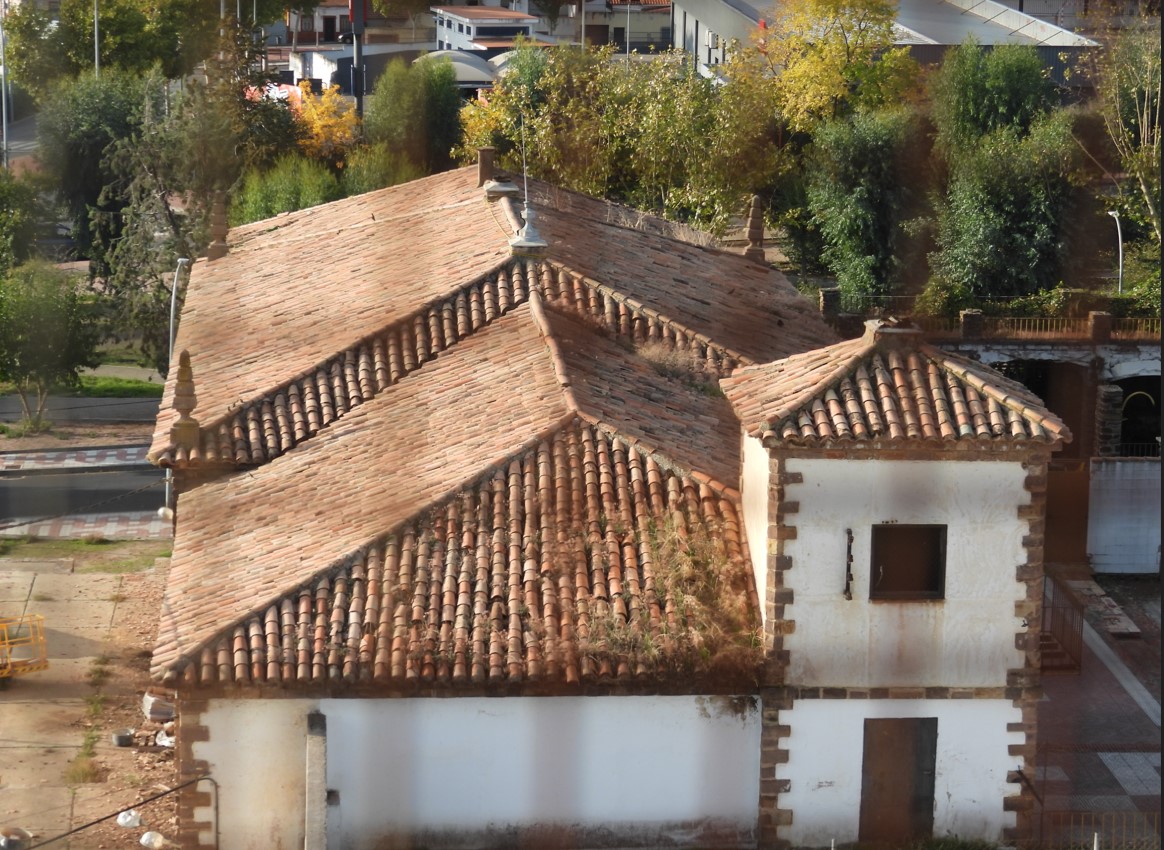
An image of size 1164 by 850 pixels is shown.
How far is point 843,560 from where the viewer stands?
352 centimetres

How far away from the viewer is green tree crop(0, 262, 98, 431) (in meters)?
4.84

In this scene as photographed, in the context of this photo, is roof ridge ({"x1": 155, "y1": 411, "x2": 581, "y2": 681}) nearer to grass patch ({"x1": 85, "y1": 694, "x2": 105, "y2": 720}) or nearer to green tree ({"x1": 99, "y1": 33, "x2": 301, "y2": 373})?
green tree ({"x1": 99, "y1": 33, "x2": 301, "y2": 373})

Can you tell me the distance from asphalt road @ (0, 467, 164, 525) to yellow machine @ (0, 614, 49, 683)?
1305 millimetres

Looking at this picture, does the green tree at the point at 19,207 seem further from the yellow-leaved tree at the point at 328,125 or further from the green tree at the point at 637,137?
the green tree at the point at 637,137

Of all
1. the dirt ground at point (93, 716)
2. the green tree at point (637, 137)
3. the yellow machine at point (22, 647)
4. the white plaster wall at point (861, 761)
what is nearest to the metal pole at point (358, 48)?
the white plaster wall at point (861, 761)

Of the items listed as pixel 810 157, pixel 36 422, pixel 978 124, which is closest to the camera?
pixel 978 124

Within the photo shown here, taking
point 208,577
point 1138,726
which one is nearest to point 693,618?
point 208,577

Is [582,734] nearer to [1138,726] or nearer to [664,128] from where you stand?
[1138,726]

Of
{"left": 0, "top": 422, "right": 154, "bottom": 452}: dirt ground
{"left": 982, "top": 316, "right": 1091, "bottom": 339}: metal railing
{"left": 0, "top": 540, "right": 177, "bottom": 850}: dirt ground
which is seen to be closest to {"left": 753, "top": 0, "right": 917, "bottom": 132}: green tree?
{"left": 982, "top": 316, "right": 1091, "bottom": 339}: metal railing

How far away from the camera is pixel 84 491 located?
7.31 meters

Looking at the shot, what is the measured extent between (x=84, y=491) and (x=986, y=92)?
4850mm

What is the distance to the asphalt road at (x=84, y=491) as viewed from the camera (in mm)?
7108

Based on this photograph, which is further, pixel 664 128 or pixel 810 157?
pixel 664 128

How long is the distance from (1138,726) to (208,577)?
9.13 ft
